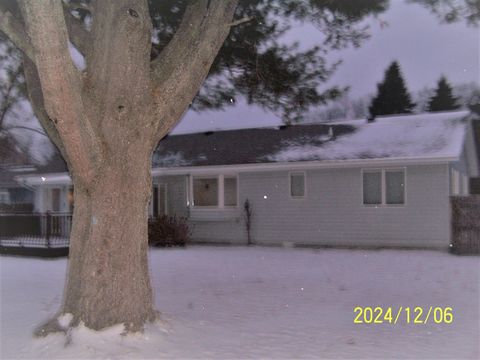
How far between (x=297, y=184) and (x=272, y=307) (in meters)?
10.6

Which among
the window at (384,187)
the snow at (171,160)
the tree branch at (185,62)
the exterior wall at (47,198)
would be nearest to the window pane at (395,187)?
the window at (384,187)

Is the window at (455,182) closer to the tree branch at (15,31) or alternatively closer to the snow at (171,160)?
the snow at (171,160)

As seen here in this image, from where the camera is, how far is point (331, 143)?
63.1 feet

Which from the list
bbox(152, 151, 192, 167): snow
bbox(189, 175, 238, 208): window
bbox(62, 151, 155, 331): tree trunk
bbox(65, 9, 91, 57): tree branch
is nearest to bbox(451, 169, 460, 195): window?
bbox(189, 175, 238, 208): window

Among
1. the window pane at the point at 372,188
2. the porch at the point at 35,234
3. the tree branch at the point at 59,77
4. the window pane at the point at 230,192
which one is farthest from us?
the window pane at the point at 230,192

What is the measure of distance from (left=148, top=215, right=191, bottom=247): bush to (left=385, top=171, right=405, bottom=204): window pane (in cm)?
691

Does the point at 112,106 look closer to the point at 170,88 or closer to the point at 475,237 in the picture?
the point at 170,88

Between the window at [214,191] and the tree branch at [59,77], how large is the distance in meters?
14.0

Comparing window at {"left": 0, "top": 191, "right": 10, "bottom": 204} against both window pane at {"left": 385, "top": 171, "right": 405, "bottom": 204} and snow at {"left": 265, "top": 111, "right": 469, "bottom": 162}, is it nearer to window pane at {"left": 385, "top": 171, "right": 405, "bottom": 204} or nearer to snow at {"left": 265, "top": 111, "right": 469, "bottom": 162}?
snow at {"left": 265, "top": 111, "right": 469, "bottom": 162}

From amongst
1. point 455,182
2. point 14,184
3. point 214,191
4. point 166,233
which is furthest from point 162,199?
point 455,182

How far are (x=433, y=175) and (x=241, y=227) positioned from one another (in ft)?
22.2

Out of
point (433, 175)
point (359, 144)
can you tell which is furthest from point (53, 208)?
point (433, 175)

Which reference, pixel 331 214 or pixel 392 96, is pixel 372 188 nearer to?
pixel 331 214

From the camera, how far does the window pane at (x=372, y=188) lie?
57.5 feet
